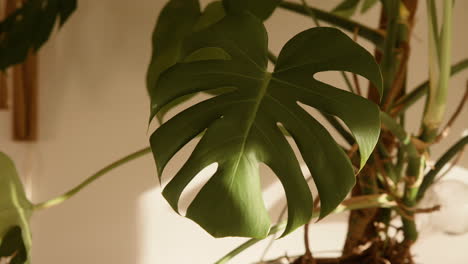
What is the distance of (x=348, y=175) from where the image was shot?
51cm

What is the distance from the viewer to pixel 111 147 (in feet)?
4.58

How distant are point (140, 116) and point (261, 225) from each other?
0.94 metres

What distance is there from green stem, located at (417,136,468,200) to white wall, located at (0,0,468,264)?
607 millimetres

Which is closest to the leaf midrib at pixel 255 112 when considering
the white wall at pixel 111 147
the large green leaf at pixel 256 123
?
the large green leaf at pixel 256 123

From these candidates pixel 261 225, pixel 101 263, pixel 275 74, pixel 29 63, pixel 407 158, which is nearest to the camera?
pixel 261 225

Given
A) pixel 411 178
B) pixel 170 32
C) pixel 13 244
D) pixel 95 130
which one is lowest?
pixel 95 130

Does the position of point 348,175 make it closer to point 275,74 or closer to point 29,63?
point 275,74

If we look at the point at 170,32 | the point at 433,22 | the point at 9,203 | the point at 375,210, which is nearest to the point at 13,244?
the point at 9,203

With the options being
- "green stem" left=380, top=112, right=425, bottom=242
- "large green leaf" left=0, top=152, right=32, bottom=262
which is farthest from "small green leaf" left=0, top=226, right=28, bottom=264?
"green stem" left=380, top=112, right=425, bottom=242

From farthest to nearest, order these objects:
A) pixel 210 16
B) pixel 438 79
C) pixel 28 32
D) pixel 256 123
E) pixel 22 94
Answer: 1. pixel 22 94
2. pixel 28 32
3. pixel 210 16
4. pixel 438 79
5. pixel 256 123

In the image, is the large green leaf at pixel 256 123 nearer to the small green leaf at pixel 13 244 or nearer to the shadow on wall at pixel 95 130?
the small green leaf at pixel 13 244


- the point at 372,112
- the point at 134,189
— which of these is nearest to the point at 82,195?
the point at 134,189

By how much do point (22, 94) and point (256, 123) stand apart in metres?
0.97

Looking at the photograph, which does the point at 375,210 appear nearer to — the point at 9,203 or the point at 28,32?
the point at 9,203
